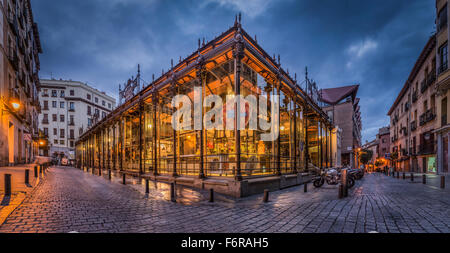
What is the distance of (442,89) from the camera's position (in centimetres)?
1845

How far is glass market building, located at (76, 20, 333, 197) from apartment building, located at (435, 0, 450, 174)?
9846mm

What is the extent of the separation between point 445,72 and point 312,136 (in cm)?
1338

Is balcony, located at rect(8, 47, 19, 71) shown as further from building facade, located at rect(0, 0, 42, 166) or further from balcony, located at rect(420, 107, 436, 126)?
balcony, located at rect(420, 107, 436, 126)

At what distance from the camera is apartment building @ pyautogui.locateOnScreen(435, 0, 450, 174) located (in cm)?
1817

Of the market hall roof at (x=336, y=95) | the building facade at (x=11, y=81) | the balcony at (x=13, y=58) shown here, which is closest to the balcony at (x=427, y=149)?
the market hall roof at (x=336, y=95)

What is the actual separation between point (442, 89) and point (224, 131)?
2022 centimetres

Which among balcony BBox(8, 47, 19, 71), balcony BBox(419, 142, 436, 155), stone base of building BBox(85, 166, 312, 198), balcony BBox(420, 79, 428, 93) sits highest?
balcony BBox(8, 47, 19, 71)

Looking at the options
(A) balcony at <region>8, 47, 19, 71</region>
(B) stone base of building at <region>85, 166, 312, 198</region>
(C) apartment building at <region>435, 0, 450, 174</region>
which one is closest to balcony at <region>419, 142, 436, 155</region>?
(C) apartment building at <region>435, 0, 450, 174</region>

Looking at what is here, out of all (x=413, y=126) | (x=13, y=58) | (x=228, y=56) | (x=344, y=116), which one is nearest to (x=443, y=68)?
(x=413, y=126)
